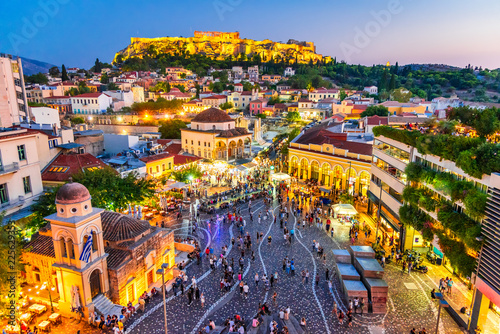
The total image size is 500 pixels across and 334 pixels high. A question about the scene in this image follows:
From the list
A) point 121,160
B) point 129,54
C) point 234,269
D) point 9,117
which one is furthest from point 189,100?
point 129,54

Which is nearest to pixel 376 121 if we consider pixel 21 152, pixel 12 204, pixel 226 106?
pixel 21 152

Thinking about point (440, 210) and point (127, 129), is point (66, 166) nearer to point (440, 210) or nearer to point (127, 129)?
point (440, 210)

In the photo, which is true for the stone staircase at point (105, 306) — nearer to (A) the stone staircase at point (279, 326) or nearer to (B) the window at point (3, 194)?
(A) the stone staircase at point (279, 326)

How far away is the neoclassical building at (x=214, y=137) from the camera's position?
44.4m

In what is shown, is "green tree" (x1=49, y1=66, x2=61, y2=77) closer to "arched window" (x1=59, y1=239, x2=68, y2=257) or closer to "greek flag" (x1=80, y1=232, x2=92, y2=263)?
"arched window" (x1=59, y1=239, x2=68, y2=257)

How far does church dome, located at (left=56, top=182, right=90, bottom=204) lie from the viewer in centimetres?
1384

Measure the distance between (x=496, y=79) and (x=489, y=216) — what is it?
153823 mm

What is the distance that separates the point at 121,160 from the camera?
32.8 metres

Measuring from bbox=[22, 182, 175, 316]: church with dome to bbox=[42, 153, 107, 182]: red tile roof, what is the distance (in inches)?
459

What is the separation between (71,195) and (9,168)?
1026cm

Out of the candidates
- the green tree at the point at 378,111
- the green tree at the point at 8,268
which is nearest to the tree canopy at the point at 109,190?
the green tree at the point at 8,268

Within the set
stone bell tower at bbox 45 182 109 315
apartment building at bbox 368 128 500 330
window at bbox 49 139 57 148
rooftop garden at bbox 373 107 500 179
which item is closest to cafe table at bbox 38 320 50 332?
stone bell tower at bbox 45 182 109 315

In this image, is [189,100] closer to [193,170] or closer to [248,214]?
[193,170]

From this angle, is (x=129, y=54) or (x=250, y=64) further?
(x=129, y=54)
